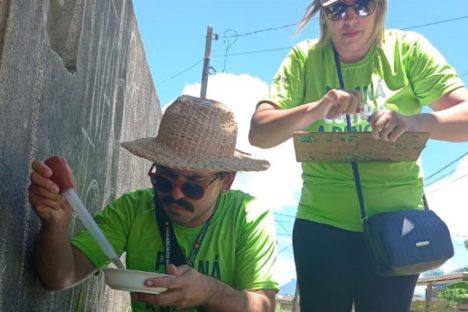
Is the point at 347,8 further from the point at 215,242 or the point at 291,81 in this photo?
the point at 215,242

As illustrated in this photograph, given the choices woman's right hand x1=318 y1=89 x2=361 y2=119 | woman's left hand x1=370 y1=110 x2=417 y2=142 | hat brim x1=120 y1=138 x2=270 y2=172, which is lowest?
hat brim x1=120 y1=138 x2=270 y2=172

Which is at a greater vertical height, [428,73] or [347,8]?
[347,8]

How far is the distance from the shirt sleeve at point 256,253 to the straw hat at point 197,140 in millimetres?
205

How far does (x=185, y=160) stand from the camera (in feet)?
7.56

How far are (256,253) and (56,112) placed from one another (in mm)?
877

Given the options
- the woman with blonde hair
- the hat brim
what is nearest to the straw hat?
the hat brim

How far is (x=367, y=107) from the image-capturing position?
8.14ft

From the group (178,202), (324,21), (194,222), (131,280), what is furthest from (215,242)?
(324,21)

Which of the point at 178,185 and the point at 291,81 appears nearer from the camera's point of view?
the point at 178,185

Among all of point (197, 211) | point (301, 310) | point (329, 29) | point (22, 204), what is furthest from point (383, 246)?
point (22, 204)

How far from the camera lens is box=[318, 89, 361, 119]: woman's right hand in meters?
2.20

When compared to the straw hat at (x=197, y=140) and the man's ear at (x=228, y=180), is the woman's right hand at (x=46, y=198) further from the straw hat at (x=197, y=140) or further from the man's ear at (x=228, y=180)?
the man's ear at (x=228, y=180)

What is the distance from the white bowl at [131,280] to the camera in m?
1.90

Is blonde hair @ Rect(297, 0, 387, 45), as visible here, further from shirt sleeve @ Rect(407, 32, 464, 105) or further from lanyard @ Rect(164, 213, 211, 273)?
lanyard @ Rect(164, 213, 211, 273)
